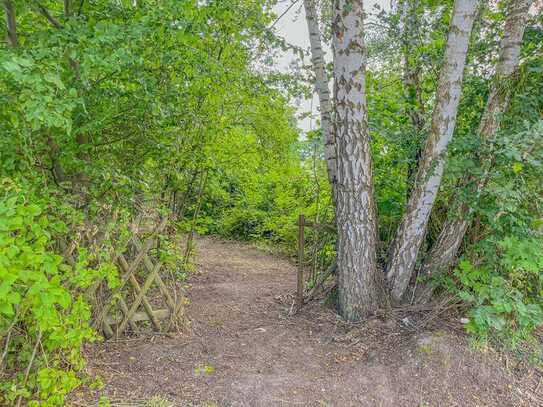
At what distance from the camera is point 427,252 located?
10.8ft

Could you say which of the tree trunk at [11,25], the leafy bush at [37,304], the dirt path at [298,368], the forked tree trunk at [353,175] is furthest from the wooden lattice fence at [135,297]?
the forked tree trunk at [353,175]

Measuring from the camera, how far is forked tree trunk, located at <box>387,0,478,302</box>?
9.11 feet

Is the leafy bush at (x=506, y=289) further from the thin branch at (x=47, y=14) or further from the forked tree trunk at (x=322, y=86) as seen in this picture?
the thin branch at (x=47, y=14)

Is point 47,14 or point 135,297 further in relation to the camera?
point 135,297

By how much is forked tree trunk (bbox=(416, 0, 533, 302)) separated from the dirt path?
28.8 inches

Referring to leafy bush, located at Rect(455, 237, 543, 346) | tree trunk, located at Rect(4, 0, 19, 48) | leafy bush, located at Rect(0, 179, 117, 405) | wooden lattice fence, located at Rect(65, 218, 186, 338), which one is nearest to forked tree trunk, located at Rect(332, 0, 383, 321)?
leafy bush, located at Rect(455, 237, 543, 346)

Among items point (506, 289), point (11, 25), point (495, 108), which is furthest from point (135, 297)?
point (495, 108)

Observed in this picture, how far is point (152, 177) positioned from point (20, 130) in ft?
3.62

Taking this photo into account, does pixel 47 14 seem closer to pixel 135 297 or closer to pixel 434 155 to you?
pixel 135 297

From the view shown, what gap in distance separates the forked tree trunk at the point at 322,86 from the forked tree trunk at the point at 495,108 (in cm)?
109

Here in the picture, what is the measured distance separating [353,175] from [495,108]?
49.8 inches

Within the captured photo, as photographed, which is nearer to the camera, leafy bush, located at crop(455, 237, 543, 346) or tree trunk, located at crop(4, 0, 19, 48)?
tree trunk, located at crop(4, 0, 19, 48)

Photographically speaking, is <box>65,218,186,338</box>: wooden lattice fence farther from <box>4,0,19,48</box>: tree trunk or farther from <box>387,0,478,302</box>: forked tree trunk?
<box>387,0,478,302</box>: forked tree trunk

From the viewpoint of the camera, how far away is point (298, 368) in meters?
2.72
